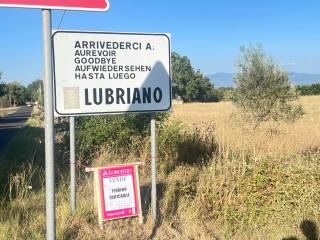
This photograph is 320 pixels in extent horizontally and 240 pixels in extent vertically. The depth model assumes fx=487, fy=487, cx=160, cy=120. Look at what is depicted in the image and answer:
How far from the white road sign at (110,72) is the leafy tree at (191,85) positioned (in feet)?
319

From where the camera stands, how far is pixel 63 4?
2.95 meters

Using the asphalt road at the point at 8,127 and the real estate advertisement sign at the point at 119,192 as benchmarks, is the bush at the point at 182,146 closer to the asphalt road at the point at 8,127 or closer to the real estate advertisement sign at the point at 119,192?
the real estate advertisement sign at the point at 119,192

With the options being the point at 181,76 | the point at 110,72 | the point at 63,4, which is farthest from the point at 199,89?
the point at 63,4

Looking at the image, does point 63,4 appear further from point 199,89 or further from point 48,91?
point 199,89

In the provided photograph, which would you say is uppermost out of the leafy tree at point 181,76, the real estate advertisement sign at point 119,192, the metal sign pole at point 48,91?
the leafy tree at point 181,76

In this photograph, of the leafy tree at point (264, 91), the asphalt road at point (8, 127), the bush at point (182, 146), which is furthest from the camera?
the asphalt road at point (8, 127)

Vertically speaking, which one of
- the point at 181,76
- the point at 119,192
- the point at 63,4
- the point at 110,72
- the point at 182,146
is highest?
the point at 181,76

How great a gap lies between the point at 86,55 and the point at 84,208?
1.70m

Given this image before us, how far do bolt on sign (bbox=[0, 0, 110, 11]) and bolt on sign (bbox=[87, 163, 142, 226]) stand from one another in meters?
2.34

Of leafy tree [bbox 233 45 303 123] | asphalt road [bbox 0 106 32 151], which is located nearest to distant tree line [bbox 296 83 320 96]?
asphalt road [bbox 0 106 32 151]

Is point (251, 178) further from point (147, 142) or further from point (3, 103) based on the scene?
point (3, 103)

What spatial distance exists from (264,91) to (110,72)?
14.4 meters

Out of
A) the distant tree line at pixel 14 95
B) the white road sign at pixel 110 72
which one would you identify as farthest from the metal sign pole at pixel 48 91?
the distant tree line at pixel 14 95

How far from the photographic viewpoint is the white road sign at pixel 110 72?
507cm
